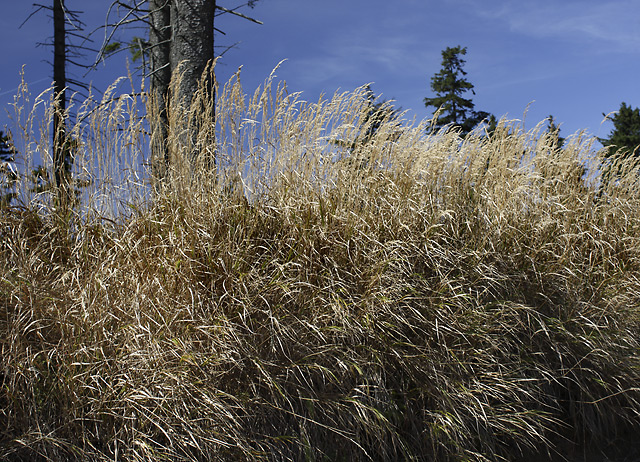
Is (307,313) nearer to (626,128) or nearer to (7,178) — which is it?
(7,178)

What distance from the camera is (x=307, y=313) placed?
8.89ft

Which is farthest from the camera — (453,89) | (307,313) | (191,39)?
(453,89)

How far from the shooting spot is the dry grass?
7.48 ft

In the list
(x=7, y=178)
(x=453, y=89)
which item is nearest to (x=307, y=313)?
(x=7, y=178)

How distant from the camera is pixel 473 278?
3.15m

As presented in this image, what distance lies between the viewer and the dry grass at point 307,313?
2.28 metres

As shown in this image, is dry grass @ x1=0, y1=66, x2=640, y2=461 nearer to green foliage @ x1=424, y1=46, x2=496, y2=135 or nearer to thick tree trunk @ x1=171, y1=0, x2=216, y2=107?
thick tree trunk @ x1=171, y1=0, x2=216, y2=107

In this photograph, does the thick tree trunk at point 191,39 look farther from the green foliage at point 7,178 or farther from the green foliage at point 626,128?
the green foliage at point 626,128

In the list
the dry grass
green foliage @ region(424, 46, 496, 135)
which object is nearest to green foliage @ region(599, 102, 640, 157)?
green foliage @ region(424, 46, 496, 135)

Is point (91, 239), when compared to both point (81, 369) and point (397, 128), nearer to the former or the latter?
point (81, 369)

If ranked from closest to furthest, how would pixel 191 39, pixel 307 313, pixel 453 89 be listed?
1. pixel 307 313
2. pixel 191 39
3. pixel 453 89

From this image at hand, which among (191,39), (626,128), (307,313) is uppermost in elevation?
(626,128)

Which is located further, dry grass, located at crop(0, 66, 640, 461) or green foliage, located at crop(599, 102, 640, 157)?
green foliage, located at crop(599, 102, 640, 157)

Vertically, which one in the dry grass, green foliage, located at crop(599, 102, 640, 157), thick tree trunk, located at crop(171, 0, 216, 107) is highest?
green foliage, located at crop(599, 102, 640, 157)
